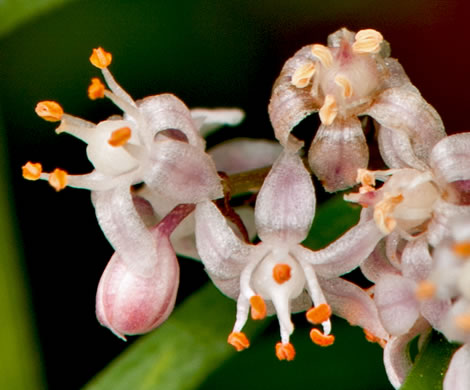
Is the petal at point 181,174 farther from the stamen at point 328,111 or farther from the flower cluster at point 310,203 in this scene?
the stamen at point 328,111

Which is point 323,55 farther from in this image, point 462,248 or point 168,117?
point 462,248

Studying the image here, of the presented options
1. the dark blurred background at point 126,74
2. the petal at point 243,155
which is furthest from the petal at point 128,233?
the dark blurred background at point 126,74

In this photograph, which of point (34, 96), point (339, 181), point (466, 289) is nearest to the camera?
point (466, 289)

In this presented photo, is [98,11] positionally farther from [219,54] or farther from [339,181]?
[339,181]

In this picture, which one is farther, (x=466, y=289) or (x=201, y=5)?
(x=201, y=5)

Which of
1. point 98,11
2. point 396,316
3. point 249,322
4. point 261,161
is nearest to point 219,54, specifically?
point 98,11

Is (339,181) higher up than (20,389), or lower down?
higher up

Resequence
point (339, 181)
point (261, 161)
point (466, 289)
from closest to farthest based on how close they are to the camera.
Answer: point (466, 289), point (339, 181), point (261, 161)

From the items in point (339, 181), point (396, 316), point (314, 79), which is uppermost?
point (314, 79)
